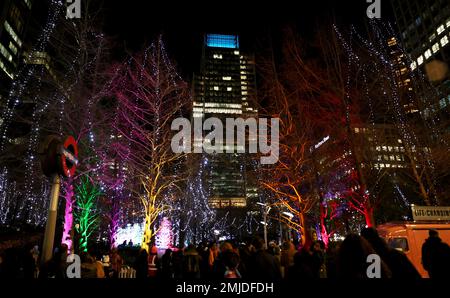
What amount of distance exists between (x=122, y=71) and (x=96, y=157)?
16.7ft

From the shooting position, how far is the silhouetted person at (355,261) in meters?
3.49

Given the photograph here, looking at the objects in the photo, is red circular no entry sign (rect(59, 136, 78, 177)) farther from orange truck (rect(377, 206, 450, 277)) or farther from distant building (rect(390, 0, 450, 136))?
distant building (rect(390, 0, 450, 136))

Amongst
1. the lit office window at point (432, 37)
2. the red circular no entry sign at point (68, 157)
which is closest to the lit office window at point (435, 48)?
the lit office window at point (432, 37)

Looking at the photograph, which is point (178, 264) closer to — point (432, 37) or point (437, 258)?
point (437, 258)

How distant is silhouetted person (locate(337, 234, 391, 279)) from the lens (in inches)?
137

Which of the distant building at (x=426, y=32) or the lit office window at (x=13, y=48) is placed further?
the lit office window at (x=13, y=48)

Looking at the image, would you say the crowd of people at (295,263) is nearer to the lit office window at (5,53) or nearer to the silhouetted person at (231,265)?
the silhouetted person at (231,265)

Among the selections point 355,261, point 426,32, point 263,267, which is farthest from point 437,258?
point 426,32

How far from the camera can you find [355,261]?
11.6 feet

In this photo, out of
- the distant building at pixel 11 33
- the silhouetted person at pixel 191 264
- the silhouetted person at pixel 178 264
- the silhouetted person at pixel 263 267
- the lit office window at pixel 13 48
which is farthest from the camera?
the lit office window at pixel 13 48

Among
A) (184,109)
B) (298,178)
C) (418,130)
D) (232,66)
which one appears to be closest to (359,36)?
(418,130)

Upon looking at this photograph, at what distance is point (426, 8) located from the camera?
7300 centimetres

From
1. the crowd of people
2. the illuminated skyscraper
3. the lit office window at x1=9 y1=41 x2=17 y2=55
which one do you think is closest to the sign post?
the crowd of people
